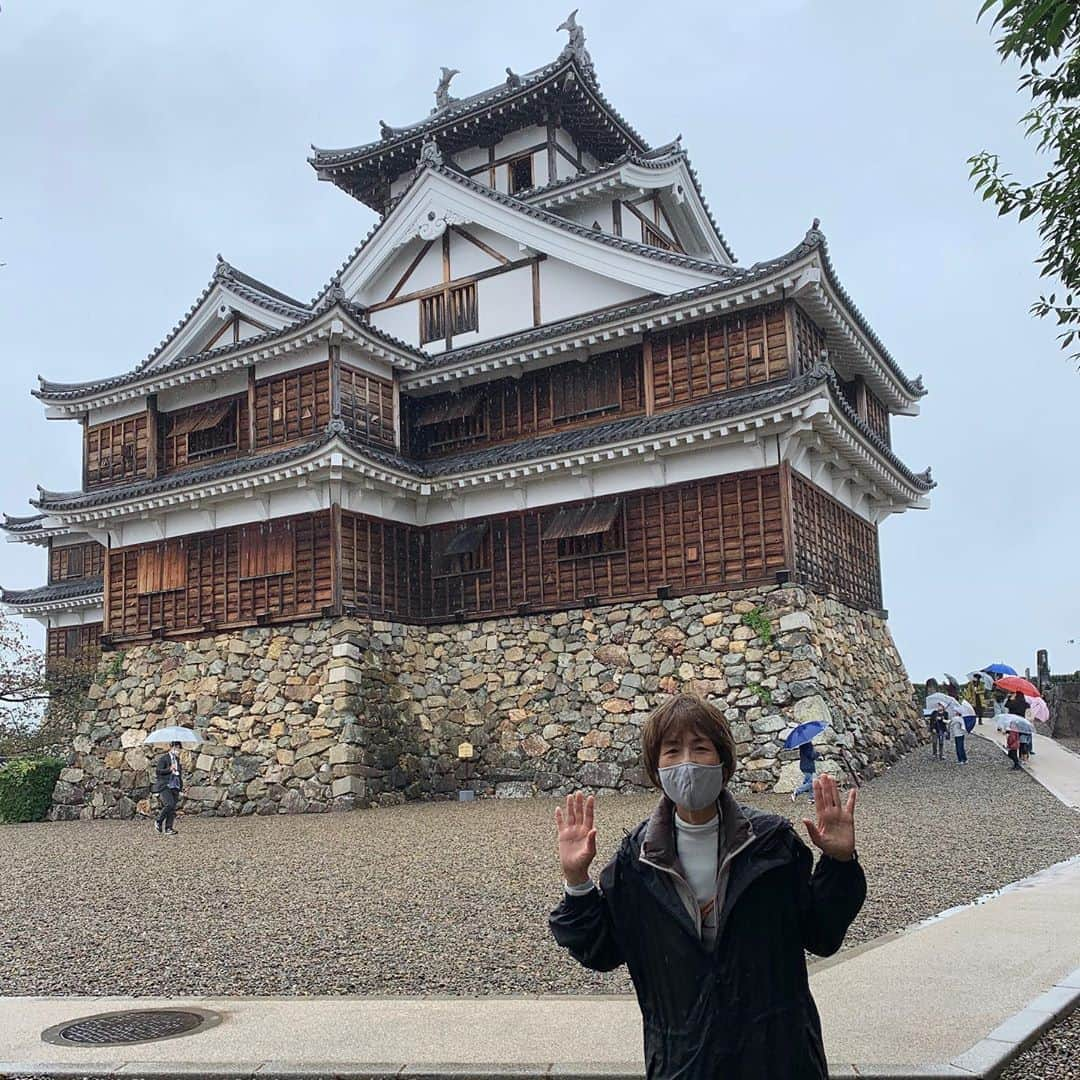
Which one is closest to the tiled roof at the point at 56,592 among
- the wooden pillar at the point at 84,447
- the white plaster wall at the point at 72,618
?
the white plaster wall at the point at 72,618

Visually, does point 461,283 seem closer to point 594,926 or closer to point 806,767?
point 806,767

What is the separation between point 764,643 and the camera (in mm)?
18984

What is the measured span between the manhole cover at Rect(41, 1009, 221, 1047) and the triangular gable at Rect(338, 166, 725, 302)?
675 inches

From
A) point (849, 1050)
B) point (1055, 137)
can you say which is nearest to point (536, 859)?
point (849, 1050)

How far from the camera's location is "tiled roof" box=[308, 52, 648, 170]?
26.7m

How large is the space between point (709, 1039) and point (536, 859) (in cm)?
972

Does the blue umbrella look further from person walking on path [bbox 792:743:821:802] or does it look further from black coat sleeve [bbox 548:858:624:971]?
black coat sleeve [bbox 548:858:624:971]

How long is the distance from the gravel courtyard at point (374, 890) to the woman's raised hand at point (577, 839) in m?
3.86

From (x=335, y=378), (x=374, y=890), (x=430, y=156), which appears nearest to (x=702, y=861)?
(x=374, y=890)

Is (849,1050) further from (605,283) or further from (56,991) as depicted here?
(605,283)

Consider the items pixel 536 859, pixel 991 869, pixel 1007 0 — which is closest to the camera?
pixel 1007 0

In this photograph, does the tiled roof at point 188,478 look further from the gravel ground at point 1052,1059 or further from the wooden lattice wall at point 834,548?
the gravel ground at point 1052,1059

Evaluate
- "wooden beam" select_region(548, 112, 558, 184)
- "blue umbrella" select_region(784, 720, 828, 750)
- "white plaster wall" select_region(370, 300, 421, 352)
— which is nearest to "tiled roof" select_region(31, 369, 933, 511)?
"white plaster wall" select_region(370, 300, 421, 352)

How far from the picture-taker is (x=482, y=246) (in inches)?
955
